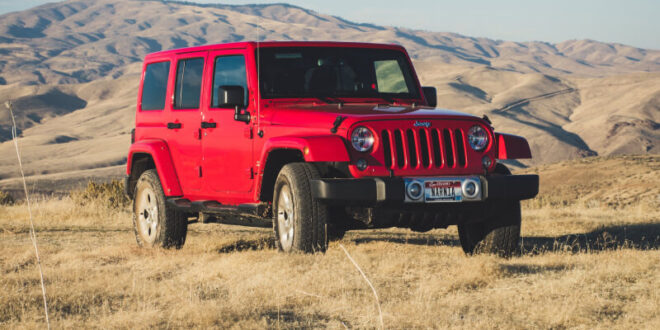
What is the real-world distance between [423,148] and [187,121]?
3.09 metres

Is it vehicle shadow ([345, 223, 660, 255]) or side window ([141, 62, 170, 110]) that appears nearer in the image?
vehicle shadow ([345, 223, 660, 255])

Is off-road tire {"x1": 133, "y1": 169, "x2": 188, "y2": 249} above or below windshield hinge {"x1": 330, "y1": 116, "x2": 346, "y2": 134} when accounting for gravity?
below

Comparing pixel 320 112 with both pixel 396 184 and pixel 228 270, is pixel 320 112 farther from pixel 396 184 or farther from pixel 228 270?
pixel 228 270

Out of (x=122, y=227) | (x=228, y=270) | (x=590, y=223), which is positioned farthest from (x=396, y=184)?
(x=122, y=227)

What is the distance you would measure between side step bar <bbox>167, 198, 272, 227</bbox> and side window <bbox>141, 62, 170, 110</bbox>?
126 centimetres

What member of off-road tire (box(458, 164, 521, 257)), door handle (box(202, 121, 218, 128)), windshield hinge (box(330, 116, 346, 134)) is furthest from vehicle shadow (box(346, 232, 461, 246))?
windshield hinge (box(330, 116, 346, 134))

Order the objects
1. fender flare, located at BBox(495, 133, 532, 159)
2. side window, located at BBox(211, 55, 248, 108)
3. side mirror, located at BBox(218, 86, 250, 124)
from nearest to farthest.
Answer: fender flare, located at BBox(495, 133, 532, 159), side mirror, located at BBox(218, 86, 250, 124), side window, located at BBox(211, 55, 248, 108)

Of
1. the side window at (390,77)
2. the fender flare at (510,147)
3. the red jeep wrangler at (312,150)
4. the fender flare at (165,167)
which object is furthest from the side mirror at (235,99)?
the fender flare at (510,147)

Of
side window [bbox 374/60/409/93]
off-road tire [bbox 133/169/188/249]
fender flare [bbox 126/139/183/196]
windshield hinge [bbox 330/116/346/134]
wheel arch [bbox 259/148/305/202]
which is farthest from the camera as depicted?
off-road tire [bbox 133/169/188/249]

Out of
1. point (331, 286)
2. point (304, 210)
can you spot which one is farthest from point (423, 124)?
point (331, 286)

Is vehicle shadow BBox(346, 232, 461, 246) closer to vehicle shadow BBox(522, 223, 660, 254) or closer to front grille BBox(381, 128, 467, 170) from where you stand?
vehicle shadow BBox(522, 223, 660, 254)

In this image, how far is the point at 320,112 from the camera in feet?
Result: 24.8

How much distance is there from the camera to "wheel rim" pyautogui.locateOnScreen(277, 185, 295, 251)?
763 cm

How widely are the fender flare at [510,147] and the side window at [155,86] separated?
4.15 metres
